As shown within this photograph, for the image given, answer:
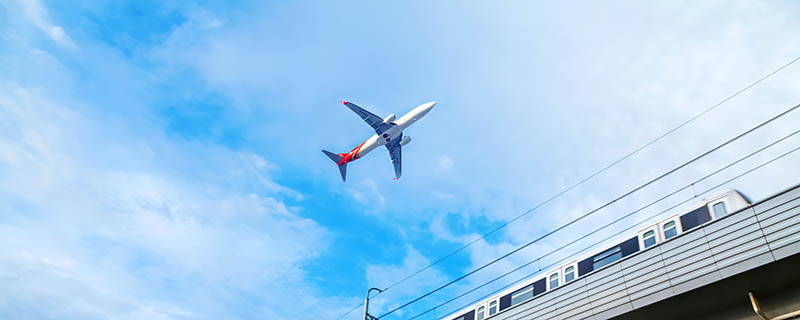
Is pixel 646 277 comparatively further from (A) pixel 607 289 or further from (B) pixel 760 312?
(B) pixel 760 312

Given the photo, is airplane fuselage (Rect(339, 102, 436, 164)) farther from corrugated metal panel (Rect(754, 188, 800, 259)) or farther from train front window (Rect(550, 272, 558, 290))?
corrugated metal panel (Rect(754, 188, 800, 259))

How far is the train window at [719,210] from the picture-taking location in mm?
16494

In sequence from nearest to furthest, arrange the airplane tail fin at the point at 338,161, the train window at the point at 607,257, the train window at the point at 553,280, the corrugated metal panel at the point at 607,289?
the corrugated metal panel at the point at 607,289
the train window at the point at 607,257
the train window at the point at 553,280
the airplane tail fin at the point at 338,161

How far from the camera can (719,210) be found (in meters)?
16.7

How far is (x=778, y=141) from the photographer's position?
454 inches

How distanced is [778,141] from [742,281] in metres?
3.91

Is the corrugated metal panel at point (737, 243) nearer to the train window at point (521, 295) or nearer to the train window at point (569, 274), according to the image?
the train window at point (569, 274)

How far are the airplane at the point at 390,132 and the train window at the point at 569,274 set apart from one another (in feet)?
81.5

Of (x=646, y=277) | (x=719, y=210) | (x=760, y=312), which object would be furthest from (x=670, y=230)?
(x=760, y=312)

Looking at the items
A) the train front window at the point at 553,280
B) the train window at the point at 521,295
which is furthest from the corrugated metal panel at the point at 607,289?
the train window at the point at 521,295

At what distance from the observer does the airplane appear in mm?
43250

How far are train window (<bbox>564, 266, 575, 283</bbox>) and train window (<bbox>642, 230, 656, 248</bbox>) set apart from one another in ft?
11.8

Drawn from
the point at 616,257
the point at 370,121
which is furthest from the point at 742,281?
the point at 370,121

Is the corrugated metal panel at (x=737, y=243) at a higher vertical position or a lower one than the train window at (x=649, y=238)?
lower
